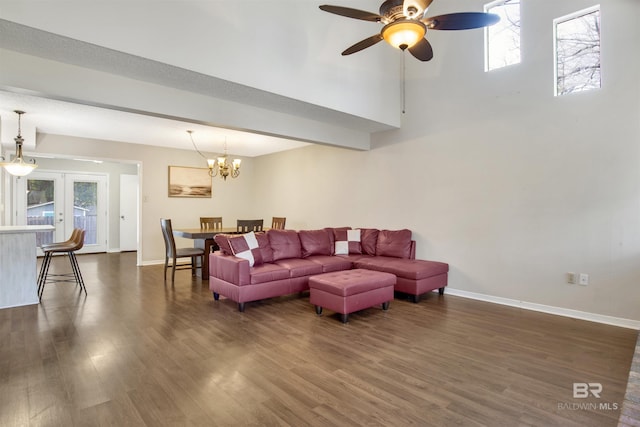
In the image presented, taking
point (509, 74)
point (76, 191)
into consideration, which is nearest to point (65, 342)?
point (509, 74)

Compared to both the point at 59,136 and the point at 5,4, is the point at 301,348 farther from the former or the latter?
the point at 59,136

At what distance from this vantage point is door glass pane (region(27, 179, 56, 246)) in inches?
312

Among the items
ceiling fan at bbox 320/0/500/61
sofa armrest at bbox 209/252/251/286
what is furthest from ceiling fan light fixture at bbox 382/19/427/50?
sofa armrest at bbox 209/252/251/286

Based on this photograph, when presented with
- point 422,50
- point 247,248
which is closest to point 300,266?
point 247,248

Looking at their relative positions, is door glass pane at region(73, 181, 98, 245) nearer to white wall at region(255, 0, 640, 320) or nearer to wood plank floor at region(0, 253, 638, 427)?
wood plank floor at region(0, 253, 638, 427)

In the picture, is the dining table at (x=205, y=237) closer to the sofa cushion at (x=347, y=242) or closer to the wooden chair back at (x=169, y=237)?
the wooden chair back at (x=169, y=237)

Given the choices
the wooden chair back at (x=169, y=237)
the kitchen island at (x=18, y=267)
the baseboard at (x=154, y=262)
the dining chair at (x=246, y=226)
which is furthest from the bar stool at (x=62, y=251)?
the dining chair at (x=246, y=226)

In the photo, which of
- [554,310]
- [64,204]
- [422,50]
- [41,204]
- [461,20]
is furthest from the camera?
[64,204]

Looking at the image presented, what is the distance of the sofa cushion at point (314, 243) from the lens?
16.8 feet

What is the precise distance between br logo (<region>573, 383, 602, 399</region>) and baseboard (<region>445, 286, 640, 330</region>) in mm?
1629

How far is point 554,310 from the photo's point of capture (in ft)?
12.4

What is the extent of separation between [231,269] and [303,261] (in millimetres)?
1095

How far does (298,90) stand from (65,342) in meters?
3.42

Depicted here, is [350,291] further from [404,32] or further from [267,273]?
[404,32]
